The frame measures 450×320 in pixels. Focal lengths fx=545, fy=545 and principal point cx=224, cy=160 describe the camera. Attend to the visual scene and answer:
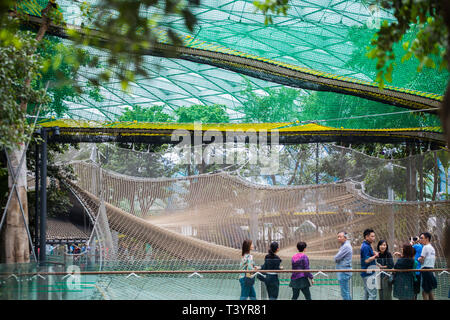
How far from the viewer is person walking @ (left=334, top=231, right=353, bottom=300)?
768 centimetres

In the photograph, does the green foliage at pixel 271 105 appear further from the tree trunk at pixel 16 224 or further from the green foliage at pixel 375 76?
the tree trunk at pixel 16 224

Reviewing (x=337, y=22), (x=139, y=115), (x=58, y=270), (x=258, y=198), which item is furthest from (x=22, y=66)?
(x=139, y=115)

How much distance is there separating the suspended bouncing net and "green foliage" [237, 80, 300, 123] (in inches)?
404

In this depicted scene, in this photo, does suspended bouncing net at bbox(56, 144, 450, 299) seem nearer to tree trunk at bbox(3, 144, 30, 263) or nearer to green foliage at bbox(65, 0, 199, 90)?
tree trunk at bbox(3, 144, 30, 263)

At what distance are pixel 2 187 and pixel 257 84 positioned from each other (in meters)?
14.3

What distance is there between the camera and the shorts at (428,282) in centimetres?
796

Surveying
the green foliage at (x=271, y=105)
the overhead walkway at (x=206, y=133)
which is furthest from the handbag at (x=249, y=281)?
the green foliage at (x=271, y=105)

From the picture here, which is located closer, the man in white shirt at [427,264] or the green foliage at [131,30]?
the green foliage at [131,30]

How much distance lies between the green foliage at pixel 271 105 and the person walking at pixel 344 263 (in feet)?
57.2

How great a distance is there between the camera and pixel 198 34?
17828mm

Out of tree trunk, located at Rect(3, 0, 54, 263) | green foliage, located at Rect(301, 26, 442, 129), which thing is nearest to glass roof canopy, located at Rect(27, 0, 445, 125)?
green foliage, located at Rect(301, 26, 442, 129)

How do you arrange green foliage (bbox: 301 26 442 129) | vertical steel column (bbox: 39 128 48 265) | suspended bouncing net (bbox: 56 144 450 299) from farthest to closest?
green foliage (bbox: 301 26 442 129)
suspended bouncing net (bbox: 56 144 450 299)
vertical steel column (bbox: 39 128 48 265)

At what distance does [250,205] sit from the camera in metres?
14.5
